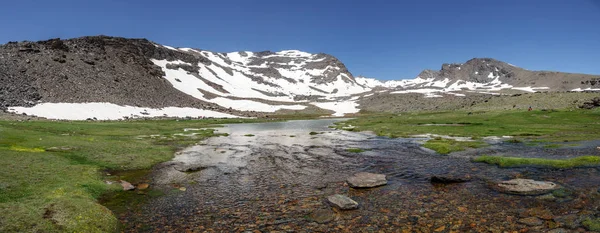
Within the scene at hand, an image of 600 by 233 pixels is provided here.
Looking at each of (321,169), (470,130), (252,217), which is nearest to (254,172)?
(321,169)

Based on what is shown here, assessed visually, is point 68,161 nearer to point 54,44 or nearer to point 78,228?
point 78,228

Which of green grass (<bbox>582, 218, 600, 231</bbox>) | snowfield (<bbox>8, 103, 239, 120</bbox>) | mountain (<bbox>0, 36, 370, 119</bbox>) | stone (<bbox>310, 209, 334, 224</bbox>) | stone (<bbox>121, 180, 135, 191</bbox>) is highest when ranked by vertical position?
mountain (<bbox>0, 36, 370, 119</bbox>)

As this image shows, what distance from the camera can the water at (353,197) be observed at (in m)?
14.8

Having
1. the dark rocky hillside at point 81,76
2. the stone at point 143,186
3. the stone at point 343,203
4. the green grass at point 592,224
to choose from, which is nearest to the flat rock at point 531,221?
the green grass at point 592,224

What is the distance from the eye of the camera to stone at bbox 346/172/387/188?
70.4 feet

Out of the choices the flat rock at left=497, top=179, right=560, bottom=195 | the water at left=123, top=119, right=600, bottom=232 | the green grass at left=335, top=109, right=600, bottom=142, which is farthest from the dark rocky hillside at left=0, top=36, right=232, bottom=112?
the flat rock at left=497, top=179, right=560, bottom=195

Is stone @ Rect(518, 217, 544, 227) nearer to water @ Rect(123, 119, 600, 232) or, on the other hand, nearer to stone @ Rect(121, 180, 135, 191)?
water @ Rect(123, 119, 600, 232)

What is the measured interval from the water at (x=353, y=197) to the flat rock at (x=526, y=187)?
0.82 metres

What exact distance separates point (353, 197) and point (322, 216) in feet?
12.5

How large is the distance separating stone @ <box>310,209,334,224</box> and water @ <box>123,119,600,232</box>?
253 mm

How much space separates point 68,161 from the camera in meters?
26.6

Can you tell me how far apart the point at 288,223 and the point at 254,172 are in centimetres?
1304

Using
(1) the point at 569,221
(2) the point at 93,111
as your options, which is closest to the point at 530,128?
(1) the point at 569,221

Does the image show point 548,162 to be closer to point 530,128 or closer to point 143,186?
point 143,186
